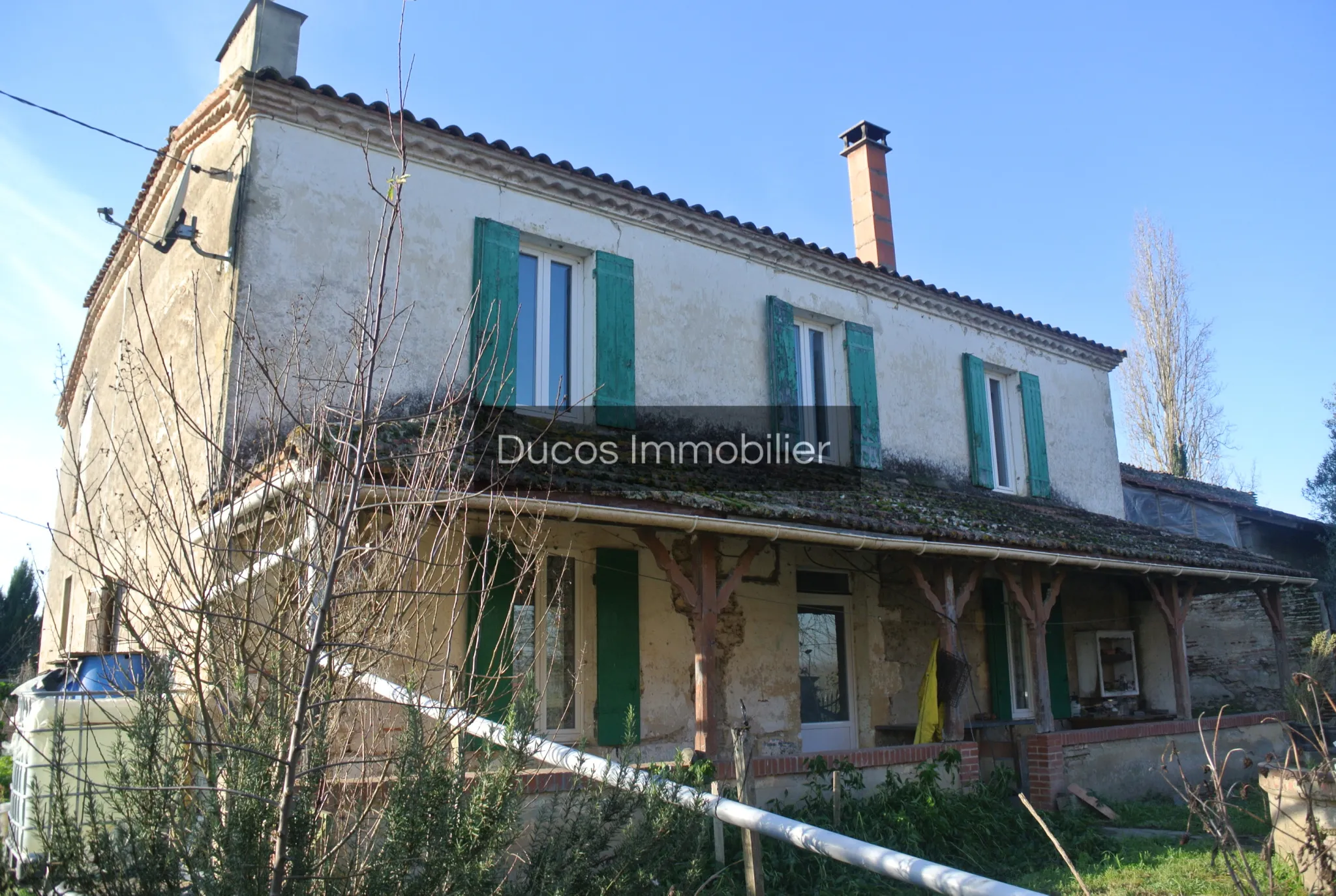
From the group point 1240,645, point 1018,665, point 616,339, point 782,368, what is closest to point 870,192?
point 782,368

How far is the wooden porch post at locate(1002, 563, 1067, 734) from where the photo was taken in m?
9.16

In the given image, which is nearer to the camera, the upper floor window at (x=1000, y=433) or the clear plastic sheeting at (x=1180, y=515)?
the upper floor window at (x=1000, y=433)

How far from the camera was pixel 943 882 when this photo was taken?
98.3 inches

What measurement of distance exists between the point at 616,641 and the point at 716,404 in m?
2.84

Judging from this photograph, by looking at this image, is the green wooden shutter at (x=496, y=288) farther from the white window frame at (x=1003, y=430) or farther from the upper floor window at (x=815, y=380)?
the white window frame at (x=1003, y=430)

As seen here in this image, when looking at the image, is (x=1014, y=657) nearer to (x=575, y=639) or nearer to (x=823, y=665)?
(x=823, y=665)

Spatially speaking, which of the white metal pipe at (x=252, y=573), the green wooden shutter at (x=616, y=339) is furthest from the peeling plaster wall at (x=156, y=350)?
the green wooden shutter at (x=616, y=339)

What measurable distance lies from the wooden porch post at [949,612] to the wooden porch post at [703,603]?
2.17 m

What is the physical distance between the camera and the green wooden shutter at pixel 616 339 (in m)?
8.94

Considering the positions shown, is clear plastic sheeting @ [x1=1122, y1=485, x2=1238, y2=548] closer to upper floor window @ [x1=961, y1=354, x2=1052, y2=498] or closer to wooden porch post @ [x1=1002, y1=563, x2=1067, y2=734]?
upper floor window @ [x1=961, y1=354, x2=1052, y2=498]

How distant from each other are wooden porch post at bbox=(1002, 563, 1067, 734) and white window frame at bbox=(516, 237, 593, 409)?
14.7 feet

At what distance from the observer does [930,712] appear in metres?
8.76

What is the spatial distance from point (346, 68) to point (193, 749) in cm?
232

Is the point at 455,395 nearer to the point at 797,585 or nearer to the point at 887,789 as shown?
the point at 887,789
